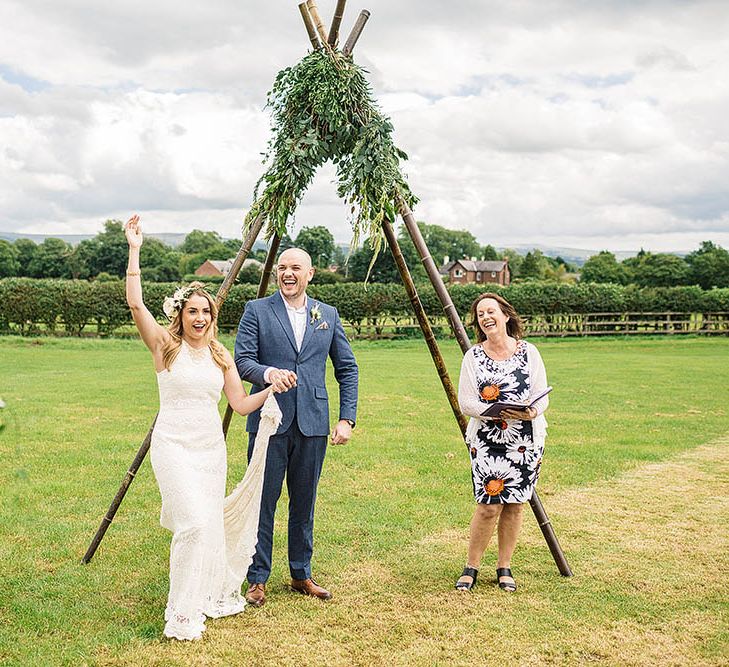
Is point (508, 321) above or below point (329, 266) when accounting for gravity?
below

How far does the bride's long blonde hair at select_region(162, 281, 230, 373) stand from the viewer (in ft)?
17.3

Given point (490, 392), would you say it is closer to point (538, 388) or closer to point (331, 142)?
point (538, 388)

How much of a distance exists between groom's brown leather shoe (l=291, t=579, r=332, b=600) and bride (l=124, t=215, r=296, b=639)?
51cm

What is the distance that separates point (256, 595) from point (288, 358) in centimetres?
164

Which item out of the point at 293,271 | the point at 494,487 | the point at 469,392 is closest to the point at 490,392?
the point at 469,392

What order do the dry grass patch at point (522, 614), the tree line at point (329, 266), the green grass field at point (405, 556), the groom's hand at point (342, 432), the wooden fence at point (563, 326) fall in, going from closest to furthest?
the dry grass patch at point (522, 614), the green grass field at point (405, 556), the groom's hand at point (342, 432), the wooden fence at point (563, 326), the tree line at point (329, 266)

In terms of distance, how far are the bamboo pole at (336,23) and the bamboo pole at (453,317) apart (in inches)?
52.8

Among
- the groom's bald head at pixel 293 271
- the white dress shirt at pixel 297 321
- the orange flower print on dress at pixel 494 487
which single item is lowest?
the orange flower print on dress at pixel 494 487

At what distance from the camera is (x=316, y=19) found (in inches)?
254

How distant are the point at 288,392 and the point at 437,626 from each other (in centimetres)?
183

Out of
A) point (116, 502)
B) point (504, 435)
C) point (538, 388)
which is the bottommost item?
point (116, 502)

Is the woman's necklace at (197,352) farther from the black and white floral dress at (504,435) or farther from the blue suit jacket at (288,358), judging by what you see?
the black and white floral dress at (504,435)

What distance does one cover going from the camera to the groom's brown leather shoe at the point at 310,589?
5.77 m

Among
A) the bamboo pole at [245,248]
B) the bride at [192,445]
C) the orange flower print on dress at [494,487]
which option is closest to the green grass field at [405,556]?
the bride at [192,445]
